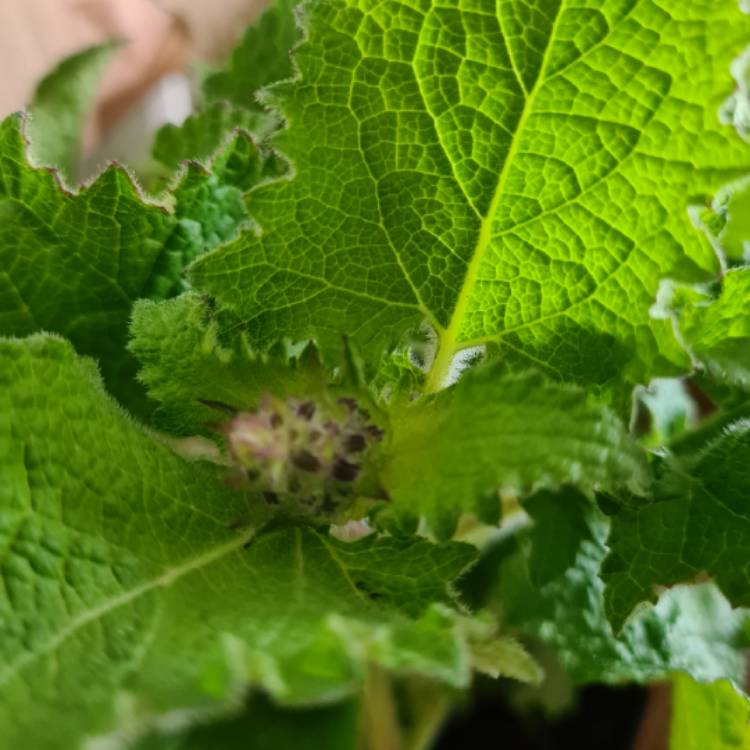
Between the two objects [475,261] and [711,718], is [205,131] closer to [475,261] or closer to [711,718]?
[475,261]

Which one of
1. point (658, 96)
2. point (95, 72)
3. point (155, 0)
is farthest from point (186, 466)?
point (155, 0)

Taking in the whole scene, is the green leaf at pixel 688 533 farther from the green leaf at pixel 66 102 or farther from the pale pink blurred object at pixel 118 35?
the pale pink blurred object at pixel 118 35

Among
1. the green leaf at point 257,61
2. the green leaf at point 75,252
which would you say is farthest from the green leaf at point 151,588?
the green leaf at point 257,61

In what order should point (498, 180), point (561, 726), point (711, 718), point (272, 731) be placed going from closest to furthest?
1. point (272, 731)
2. point (498, 180)
3. point (711, 718)
4. point (561, 726)

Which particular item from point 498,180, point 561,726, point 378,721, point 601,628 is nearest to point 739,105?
point 498,180

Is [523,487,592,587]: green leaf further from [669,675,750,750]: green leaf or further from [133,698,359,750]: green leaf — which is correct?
[133,698,359,750]: green leaf
